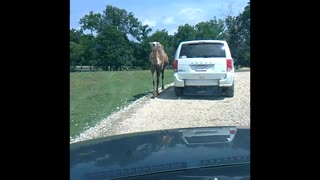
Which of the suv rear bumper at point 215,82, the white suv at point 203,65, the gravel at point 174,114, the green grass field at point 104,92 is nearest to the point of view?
the gravel at point 174,114

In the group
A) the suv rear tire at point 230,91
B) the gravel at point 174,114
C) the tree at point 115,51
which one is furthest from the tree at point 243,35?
the suv rear tire at point 230,91

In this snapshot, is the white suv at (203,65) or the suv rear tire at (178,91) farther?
the suv rear tire at (178,91)

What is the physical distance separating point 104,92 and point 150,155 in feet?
38.8

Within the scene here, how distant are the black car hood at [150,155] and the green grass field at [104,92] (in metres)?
4.72

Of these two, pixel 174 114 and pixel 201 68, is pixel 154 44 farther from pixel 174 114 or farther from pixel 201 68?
pixel 174 114

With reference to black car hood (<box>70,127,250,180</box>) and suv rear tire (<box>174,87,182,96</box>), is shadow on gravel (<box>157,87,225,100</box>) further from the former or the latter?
black car hood (<box>70,127,250,180</box>)

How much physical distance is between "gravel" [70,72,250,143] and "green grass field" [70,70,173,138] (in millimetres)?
402

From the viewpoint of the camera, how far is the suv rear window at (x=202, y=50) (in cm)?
1112

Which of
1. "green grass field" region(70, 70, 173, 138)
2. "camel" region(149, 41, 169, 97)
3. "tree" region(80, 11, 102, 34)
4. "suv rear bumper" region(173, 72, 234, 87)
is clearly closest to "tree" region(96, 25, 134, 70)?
"green grass field" region(70, 70, 173, 138)

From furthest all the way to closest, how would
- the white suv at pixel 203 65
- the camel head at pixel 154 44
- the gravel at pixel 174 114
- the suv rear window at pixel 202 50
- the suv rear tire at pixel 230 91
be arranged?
the camel head at pixel 154 44, the suv rear tire at pixel 230 91, the white suv at pixel 203 65, the suv rear window at pixel 202 50, the gravel at pixel 174 114

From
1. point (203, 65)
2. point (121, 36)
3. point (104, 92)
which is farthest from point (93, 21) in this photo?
point (104, 92)

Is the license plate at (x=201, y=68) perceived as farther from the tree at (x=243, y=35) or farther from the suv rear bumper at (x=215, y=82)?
the tree at (x=243, y=35)
